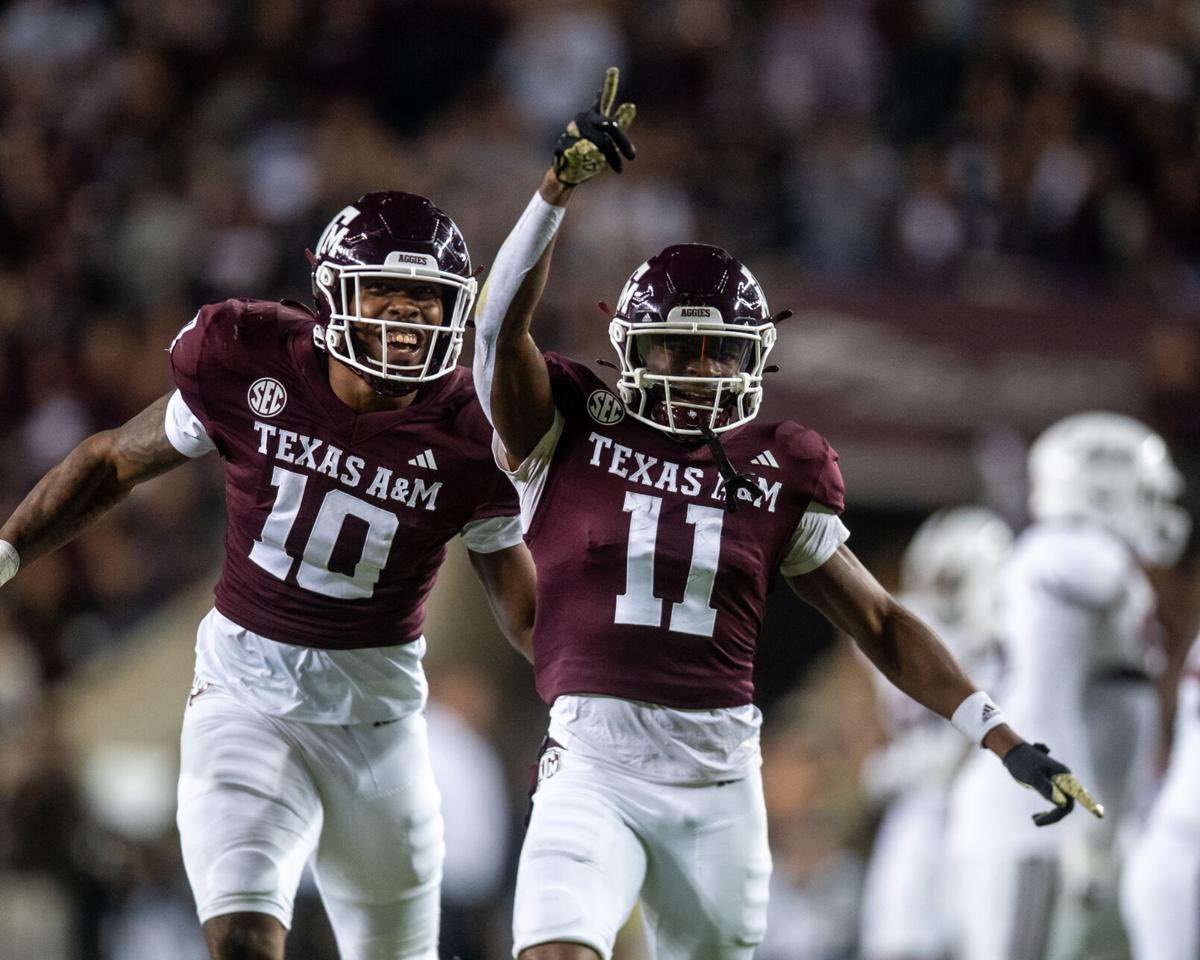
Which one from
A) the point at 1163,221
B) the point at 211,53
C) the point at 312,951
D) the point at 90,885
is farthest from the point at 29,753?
the point at 1163,221

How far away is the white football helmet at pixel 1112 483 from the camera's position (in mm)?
5652

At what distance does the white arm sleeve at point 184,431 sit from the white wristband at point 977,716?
1673mm

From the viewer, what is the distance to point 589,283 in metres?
8.98

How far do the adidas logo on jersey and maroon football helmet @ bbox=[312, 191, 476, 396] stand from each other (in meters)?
0.14

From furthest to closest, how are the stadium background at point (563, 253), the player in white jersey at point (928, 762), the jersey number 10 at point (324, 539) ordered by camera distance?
the stadium background at point (563, 253) < the player in white jersey at point (928, 762) < the jersey number 10 at point (324, 539)

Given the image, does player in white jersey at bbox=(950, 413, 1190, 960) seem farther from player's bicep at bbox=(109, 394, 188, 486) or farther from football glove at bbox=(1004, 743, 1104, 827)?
player's bicep at bbox=(109, 394, 188, 486)

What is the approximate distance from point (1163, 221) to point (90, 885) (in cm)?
629

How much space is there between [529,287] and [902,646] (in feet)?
3.71

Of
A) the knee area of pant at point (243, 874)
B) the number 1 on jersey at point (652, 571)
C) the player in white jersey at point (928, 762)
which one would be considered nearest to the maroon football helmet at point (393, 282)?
the number 1 on jersey at point (652, 571)

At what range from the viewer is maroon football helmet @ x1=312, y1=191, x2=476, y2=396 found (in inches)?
156

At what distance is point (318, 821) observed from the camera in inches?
160

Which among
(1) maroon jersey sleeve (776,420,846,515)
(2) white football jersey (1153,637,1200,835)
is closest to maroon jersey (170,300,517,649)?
(1) maroon jersey sleeve (776,420,846,515)

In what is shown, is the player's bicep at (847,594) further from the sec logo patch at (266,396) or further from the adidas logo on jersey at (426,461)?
the sec logo patch at (266,396)

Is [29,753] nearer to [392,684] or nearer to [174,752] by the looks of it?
[174,752]
